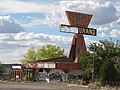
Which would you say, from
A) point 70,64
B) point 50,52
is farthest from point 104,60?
point 50,52

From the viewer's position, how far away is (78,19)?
3593 inches

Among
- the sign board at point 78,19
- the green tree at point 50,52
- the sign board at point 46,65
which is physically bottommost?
the sign board at point 46,65

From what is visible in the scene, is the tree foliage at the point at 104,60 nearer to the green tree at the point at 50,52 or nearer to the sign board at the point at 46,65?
the sign board at the point at 46,65

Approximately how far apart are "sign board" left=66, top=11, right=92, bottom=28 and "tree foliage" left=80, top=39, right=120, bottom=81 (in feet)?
43.6

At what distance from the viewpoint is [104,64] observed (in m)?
67.5

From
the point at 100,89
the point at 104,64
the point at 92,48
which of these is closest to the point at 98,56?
the point at 92,48

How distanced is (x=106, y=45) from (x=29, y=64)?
2481 centimetres

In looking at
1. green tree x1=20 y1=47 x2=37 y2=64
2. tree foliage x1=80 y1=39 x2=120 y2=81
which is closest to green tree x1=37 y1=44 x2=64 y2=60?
green tree x1=20 y1=47 x2=37 y2=64

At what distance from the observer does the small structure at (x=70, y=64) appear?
87125 millimetres

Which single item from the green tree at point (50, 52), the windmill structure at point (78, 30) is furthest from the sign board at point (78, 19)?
the green tree at point (50, 52)

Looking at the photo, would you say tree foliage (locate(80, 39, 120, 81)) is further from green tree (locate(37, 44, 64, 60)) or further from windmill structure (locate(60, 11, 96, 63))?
green tree (locate(37, 44, 64, 60))

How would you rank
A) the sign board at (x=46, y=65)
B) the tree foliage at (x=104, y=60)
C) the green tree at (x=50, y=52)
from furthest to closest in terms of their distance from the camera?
the green tree at (x=50, y=52)
the sign board at (x=46, y=65)
the tree foliage at (x=104, y=60)

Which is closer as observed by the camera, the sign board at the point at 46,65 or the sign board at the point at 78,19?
the sign board at the point at 46,65

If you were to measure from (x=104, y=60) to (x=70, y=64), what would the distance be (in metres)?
15.0
